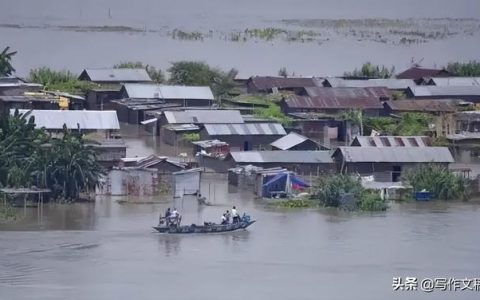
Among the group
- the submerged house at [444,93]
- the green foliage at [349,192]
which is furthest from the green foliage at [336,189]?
the submerged house at [444,93]

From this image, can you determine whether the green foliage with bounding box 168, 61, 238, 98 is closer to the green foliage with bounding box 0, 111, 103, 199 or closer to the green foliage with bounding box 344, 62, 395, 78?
the green foliage with bounding box 344, 62, 395, 78

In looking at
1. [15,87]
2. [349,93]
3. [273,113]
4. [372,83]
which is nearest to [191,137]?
[273,113]

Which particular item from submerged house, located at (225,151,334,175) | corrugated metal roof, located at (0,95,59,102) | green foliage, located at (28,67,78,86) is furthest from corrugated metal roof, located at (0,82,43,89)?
submerged house, located at (225,151,334,175)

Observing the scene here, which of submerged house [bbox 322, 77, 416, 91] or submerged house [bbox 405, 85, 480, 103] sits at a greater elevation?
submerged house [bbox 322, 77, 416, 91]

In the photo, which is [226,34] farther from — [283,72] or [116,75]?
[116,75]

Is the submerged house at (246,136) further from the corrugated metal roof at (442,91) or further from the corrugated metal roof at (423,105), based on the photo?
the corrugated metal roof at (442,91)
